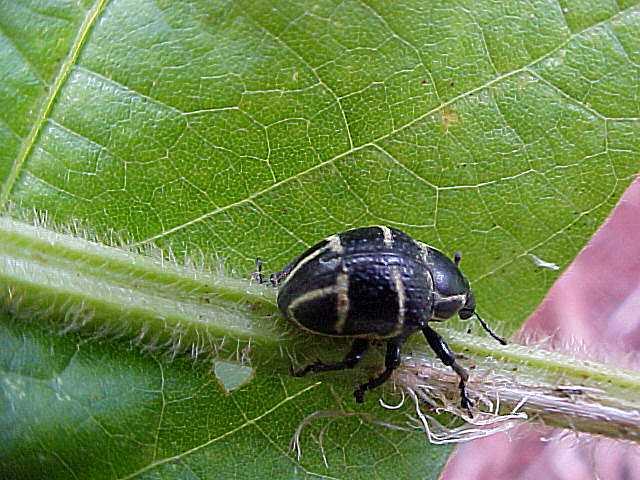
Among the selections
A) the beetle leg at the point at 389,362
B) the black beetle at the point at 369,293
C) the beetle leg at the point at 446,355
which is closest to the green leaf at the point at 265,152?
the beetle leg at the point at 389,362

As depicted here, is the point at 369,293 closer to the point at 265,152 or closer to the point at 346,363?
the point at 346,363

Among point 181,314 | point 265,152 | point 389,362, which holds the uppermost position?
point 265,152

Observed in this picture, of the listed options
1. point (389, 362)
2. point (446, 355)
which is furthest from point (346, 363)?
point (446, 355)

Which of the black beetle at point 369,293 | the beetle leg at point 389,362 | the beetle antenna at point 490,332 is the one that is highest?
the black beetle at point 369,293

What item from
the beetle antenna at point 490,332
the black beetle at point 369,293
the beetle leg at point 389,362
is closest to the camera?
the black beetle at point 369,293

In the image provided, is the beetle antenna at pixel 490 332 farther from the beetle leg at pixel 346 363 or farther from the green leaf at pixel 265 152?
the beetle leg at pixel 346 363

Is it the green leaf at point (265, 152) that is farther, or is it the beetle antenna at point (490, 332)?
the beetle antenna at point (490, 332)
